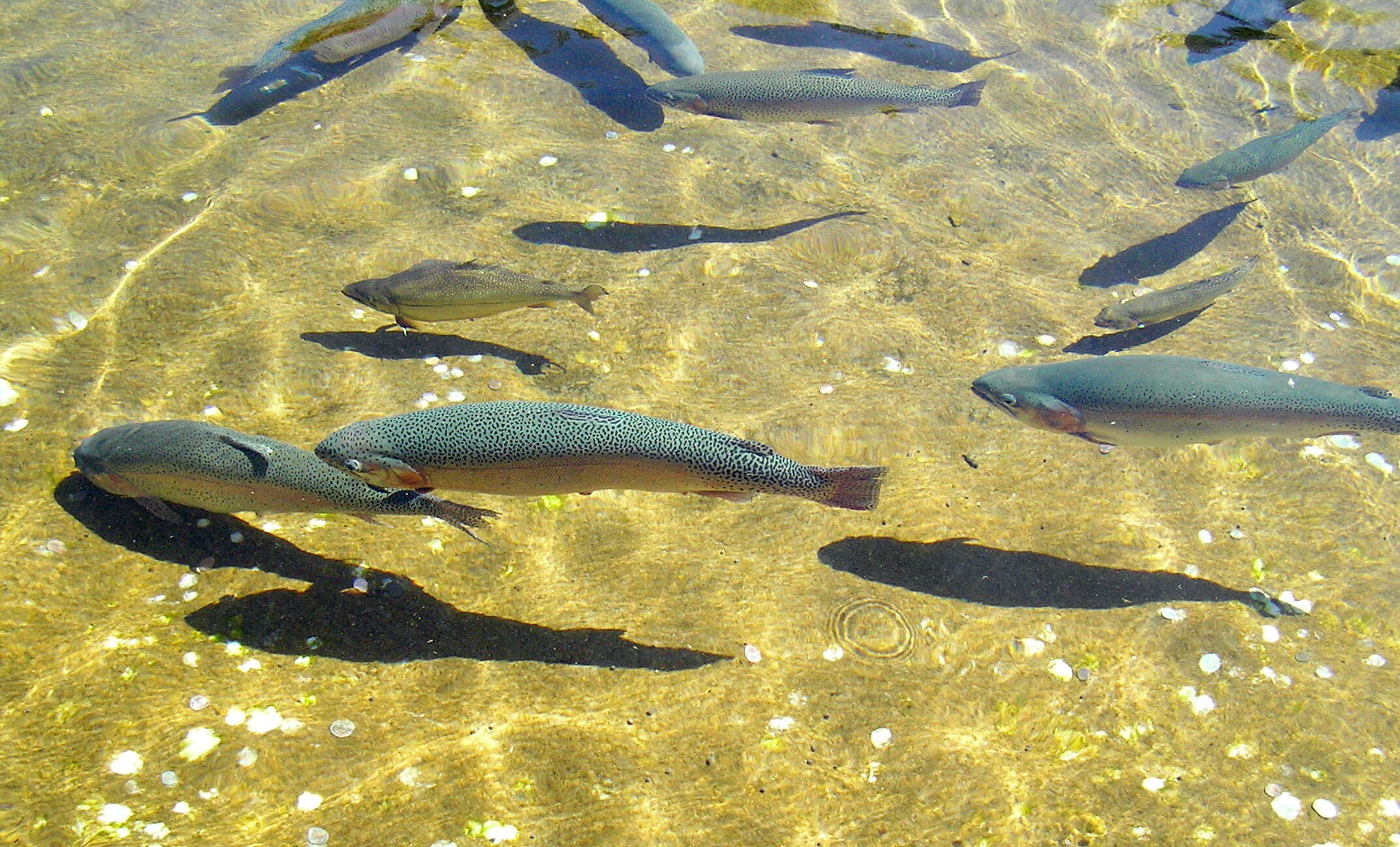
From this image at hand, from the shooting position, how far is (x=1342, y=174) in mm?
7953

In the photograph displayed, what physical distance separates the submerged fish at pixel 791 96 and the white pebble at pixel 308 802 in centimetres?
556

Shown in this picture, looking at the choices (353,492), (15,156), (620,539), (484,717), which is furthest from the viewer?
(15,156)

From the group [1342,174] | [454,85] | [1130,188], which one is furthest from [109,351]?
[1342,174]

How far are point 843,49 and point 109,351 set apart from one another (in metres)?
7.46

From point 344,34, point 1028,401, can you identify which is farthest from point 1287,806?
point 344,34

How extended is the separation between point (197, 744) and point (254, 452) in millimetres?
1241

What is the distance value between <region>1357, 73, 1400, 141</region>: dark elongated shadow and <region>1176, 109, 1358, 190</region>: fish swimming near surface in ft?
6.88

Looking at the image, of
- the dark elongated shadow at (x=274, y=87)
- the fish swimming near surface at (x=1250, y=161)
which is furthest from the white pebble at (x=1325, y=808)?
the dark elongated shadow at (x=274, y=87)

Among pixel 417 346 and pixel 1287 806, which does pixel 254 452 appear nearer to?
pixel 417 346

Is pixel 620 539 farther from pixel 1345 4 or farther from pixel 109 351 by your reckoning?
pixel 1345 4

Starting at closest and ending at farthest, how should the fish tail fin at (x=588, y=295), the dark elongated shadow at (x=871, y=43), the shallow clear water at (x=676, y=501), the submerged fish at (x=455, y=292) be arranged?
the shallow clear water at (x=676, y=501)
the submerged fish at (x=455, y=292)
the fish tail fin at (x=588, y=295)
the dark elongated shadow at (x=871, y=43)

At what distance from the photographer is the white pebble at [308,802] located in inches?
124

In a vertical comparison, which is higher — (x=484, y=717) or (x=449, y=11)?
(x=449, y=11)

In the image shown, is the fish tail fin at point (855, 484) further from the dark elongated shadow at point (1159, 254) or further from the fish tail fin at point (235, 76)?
the fish tail fin at point (235, 76)
